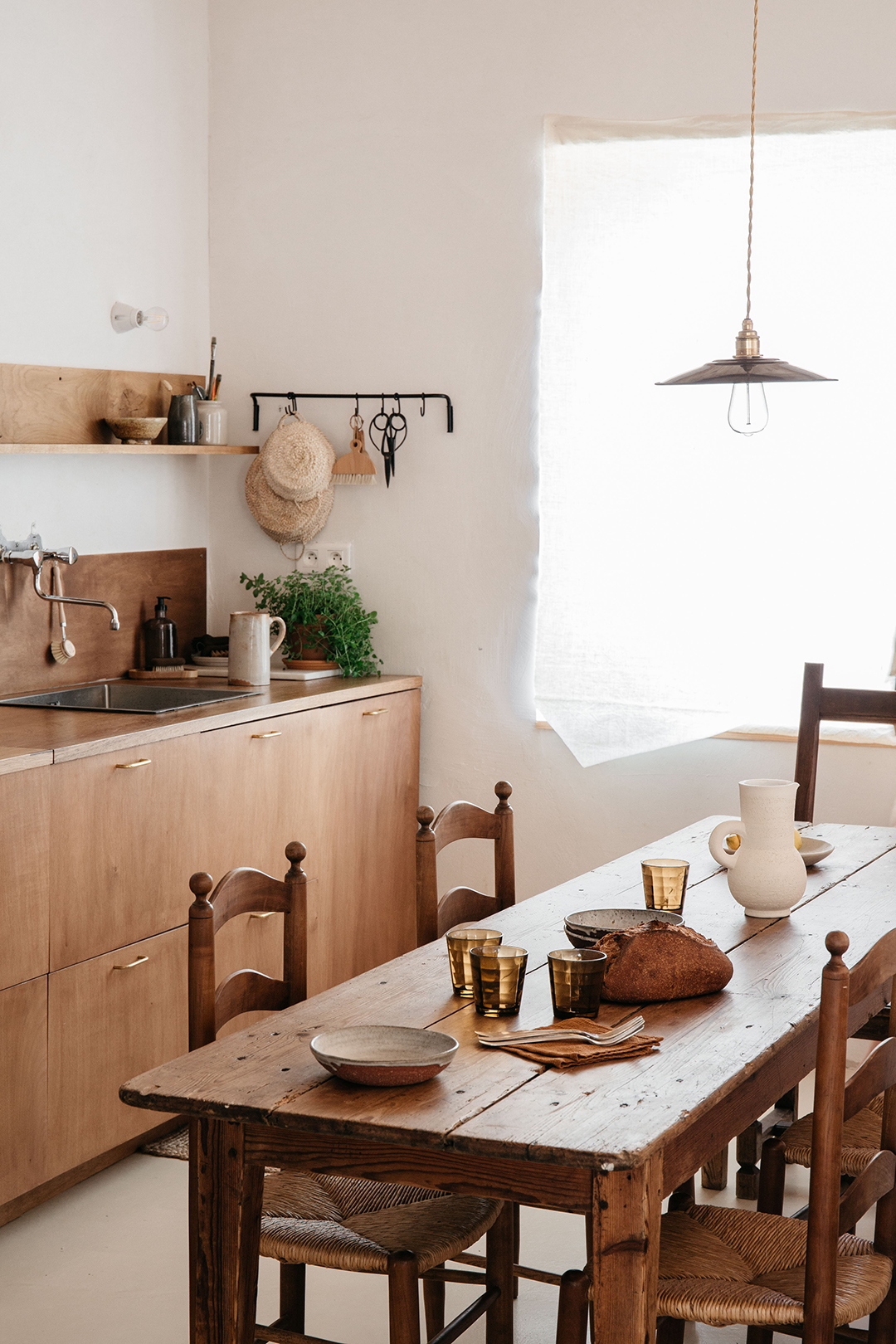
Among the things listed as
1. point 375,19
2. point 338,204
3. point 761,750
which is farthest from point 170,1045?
point 375,19

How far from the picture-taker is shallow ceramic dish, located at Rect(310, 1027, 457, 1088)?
5.25ft

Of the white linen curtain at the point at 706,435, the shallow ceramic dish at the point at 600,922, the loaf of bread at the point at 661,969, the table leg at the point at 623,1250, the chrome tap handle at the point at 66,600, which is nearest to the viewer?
the table leg at the point at 623,1250

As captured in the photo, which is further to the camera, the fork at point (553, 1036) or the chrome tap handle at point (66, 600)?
the chrome tap handle at point (66, 600)

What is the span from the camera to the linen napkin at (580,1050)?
170 centimetres

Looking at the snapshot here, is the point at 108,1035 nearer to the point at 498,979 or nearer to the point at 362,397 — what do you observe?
the point at 498,979

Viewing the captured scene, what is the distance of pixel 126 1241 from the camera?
9.45 ft

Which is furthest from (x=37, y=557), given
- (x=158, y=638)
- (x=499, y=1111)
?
(x=499, y=1111)

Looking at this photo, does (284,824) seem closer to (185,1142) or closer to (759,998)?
(185,1142)

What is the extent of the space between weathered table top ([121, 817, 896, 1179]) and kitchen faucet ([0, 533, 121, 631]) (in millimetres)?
1714

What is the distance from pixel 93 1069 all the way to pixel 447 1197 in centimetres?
122

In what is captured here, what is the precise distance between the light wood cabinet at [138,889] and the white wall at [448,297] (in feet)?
1.33

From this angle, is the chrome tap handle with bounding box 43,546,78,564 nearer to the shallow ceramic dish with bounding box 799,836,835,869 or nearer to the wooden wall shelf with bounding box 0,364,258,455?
the wooden wall shelf with bounding box 0,364,258,455

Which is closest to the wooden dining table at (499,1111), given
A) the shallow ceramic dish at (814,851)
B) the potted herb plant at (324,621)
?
the shallow ceramic dish at (814,851)

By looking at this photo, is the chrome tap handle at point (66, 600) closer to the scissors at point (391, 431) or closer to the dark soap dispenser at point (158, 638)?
the dark soap dispenser at point (158, 638)
